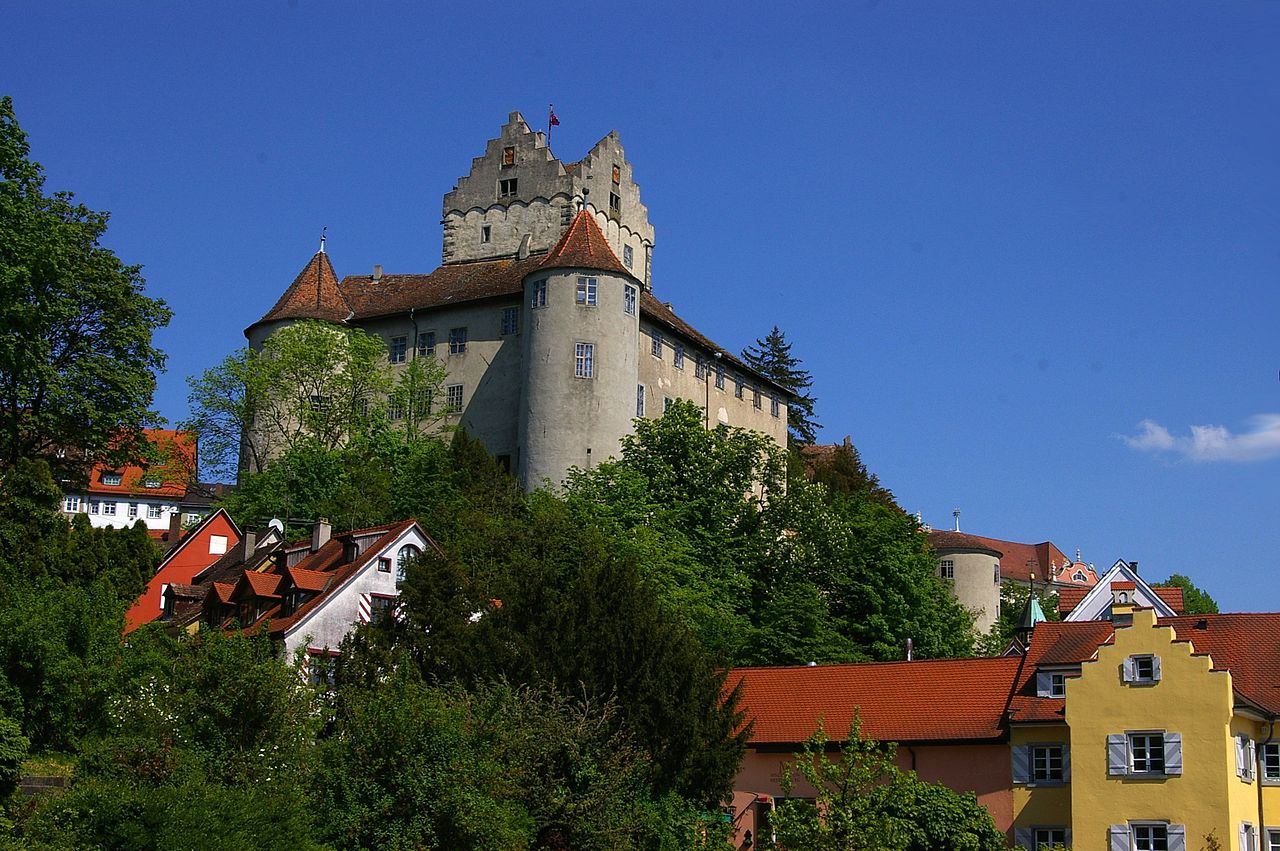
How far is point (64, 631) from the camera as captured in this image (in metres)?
36.5

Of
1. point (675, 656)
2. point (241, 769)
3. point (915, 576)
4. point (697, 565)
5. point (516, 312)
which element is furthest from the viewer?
point (516, 312)

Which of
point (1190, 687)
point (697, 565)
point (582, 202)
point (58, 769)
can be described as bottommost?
point (58, 769)

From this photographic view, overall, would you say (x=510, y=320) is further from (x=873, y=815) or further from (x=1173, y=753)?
(x=873, y=815)

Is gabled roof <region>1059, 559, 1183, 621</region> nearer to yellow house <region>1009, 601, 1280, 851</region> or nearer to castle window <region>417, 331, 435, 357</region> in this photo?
yellow house <region>1009, 601, 1280, 851</region>

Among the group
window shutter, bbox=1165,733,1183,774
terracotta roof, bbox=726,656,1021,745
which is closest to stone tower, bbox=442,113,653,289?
terracotta roof, bbox=726,656,1021,745

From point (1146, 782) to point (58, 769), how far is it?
80.2 feet

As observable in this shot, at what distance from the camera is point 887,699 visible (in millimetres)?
45531

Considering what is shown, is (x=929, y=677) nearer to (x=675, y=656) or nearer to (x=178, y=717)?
(x=675, y=656)

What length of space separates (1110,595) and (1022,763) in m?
24.3

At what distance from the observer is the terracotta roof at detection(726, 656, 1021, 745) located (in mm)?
43469

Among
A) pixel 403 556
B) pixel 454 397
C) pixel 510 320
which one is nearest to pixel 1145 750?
pixel 403 556

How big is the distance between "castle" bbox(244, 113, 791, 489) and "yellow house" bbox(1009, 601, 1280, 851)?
102 feet

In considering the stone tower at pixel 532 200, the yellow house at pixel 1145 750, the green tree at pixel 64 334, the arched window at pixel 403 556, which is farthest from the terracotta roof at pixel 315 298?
the yellow house at pixel 1145 750

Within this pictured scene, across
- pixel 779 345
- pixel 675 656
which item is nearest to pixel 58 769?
pixel 675 656
